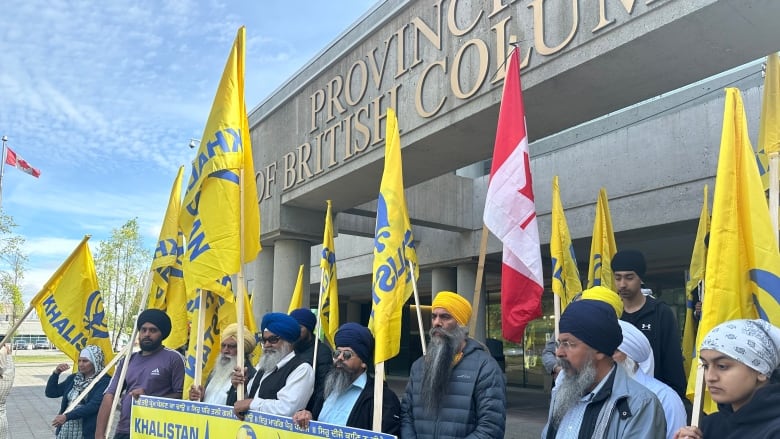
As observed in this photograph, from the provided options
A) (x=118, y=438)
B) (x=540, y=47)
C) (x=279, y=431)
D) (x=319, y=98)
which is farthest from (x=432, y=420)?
(x=319, y=98)

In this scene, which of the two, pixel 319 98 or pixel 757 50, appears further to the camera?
pixel 319 98

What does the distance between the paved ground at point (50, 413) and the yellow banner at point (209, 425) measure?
637 centimetres

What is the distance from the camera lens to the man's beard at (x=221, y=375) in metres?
5.02

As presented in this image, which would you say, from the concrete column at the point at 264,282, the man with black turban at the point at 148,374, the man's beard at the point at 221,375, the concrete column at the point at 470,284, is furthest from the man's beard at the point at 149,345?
the concrete column at the point at 470,284

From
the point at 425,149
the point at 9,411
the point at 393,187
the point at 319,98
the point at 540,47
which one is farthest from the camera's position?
the point at 9,411

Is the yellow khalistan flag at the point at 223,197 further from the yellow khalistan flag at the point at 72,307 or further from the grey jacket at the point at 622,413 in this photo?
the grey jacket at the point at 622,413

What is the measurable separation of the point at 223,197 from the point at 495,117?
330 centimetres

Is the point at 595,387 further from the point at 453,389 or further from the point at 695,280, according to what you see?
the point at 695,280

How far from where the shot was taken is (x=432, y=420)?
11.7 feet

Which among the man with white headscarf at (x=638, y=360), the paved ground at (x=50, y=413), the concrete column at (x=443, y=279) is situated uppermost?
the concrete column at (x=443, y=279)

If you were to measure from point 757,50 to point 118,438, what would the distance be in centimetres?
628

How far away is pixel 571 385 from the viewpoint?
2.69 meters

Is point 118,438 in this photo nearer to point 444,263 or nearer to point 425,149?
point 425,149

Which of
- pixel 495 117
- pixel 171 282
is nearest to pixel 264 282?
pixel 171 282
